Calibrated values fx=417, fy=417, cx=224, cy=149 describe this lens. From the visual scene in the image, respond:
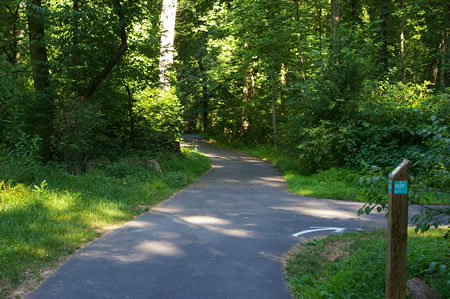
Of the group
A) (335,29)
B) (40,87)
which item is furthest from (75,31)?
(335,29)

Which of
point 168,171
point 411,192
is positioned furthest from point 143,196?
point 411,192

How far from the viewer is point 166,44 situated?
20000 millimetres

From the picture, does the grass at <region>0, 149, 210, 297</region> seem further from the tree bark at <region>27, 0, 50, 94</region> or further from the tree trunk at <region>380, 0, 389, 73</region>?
the tree trunk at <region>380, 0, 389, 73</region>

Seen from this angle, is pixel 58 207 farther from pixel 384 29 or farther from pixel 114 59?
pixel 384 29

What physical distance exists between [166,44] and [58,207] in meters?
12.6

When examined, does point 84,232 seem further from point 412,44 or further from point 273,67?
point 412,44

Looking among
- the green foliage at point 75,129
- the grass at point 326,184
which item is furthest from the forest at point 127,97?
the grass at point 326,184

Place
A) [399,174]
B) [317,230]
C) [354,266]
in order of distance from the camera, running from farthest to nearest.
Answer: [317,230], [354,266], [399,174]

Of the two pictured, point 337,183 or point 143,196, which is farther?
point 337,183

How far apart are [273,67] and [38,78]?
18.5m

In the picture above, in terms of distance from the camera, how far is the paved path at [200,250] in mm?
5281

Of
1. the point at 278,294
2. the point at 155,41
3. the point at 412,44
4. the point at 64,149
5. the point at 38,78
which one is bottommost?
the point at 278,294

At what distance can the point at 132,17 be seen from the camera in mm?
15789

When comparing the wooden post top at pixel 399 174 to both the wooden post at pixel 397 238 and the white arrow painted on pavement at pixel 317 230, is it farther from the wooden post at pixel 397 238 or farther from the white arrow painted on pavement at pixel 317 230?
the white arrow painted on pavement at pixel 317 230
